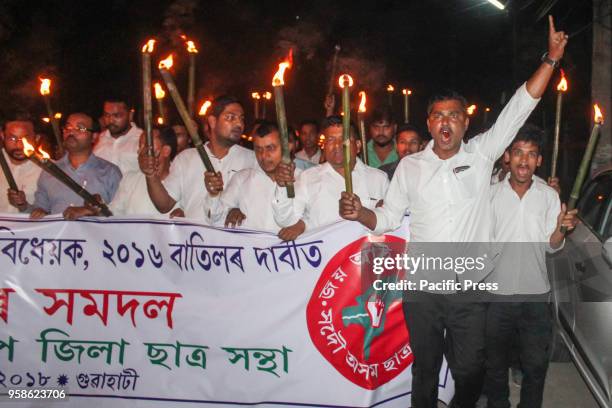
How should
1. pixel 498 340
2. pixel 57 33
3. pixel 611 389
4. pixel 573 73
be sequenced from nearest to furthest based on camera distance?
pixel 611 389 → pixel 498 340 → pixel 57 33 → pixel 573 73

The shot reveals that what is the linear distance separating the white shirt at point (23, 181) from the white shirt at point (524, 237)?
13.3ft

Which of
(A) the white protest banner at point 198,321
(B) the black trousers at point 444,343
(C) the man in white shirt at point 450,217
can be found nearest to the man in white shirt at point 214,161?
(A) the white protest banner at point 198,321

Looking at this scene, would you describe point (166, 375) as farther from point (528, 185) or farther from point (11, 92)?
point (11, 92)

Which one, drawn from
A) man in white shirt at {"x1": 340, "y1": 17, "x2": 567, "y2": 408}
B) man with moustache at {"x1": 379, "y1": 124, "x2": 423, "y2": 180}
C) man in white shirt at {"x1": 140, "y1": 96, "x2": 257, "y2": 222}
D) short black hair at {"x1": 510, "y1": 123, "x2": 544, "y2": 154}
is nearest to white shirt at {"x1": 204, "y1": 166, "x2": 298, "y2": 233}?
man in white shirt at {"x1": 140, "y1": 96, "x2": 257, "y2": 222}

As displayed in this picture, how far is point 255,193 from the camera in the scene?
15.7ft

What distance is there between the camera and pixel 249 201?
479 centimetres

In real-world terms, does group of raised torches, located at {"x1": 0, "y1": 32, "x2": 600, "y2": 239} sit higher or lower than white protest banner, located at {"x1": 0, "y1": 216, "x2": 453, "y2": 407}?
higher

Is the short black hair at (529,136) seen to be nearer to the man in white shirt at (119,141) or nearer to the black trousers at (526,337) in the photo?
the black trousers at (526,337)

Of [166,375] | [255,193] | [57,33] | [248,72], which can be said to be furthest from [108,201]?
[248,72]

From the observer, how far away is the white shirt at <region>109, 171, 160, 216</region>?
16.8 feet

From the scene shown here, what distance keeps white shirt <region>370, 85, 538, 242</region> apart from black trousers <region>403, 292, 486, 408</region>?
0.41 meters

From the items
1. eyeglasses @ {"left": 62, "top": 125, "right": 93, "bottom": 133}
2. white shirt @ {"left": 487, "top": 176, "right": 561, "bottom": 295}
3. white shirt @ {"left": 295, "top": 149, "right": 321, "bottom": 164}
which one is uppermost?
eyeglasses @ {"left": 62, "top": 125, "right": 93, "bottom": 133}

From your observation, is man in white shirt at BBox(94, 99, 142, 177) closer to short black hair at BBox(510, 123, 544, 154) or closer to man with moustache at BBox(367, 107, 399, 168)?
man with moustache at BBox(367, 107, 399, 168)

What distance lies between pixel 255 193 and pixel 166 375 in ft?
4.70
